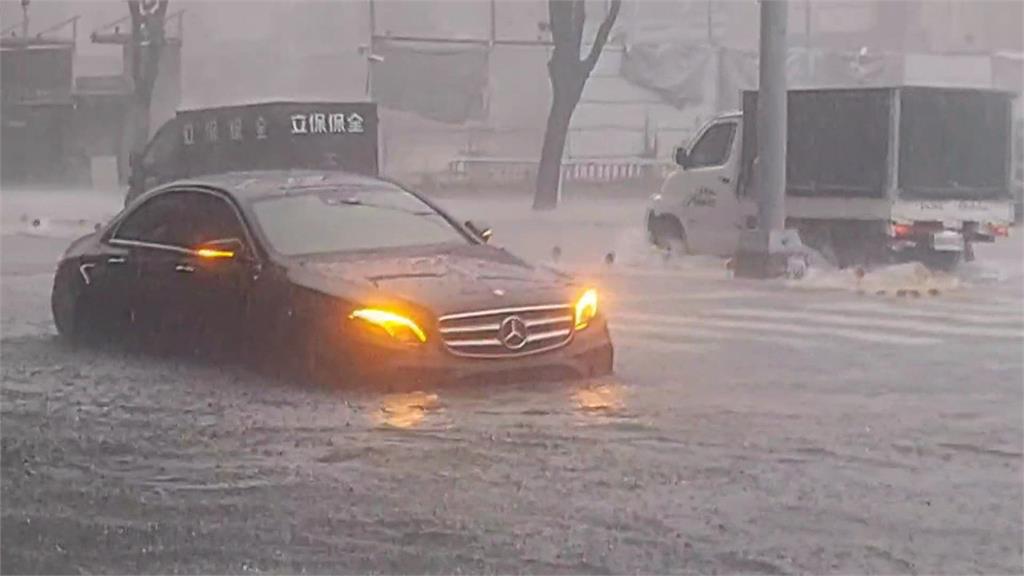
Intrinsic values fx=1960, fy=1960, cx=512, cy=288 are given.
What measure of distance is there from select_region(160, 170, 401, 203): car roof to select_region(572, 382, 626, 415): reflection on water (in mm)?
887

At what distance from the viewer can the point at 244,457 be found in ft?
17.8

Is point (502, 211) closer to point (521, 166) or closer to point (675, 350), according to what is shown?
point (521, 166)

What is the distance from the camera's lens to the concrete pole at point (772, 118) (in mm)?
6449

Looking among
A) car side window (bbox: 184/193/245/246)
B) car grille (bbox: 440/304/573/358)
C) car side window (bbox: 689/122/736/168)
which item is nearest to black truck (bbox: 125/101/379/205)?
car side window (bbox: 184/193/245/246)

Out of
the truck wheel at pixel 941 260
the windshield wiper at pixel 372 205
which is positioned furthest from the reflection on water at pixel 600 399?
the truck wheel at pixel 941 260

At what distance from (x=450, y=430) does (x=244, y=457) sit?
1.88 ft

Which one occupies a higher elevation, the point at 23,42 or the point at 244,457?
the point at 23,42

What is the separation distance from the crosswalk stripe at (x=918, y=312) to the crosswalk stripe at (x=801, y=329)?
119mm

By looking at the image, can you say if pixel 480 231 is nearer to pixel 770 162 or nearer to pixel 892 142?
pixel 770 162

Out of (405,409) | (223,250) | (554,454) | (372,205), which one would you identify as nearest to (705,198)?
(372,205)

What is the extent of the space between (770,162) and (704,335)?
75 centimetres

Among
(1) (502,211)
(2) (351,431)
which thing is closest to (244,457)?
(2) (351,431)

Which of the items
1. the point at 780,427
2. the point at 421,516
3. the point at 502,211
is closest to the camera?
the point at 421,516

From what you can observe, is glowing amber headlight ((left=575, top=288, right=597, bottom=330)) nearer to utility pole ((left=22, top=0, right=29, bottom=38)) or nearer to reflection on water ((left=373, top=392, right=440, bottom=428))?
reflection on water ((left=373, top=392, right=440, bottom=428))
